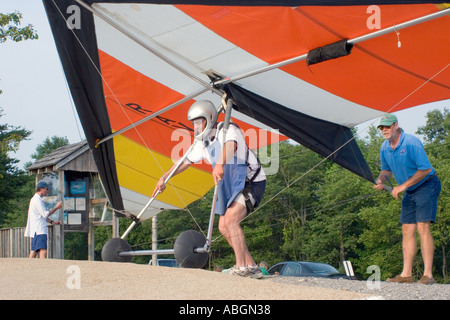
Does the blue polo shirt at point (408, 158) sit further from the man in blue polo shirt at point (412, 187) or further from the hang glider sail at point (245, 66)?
the hang glider sail at point (245, 66)

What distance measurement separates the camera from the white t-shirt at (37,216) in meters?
8.37

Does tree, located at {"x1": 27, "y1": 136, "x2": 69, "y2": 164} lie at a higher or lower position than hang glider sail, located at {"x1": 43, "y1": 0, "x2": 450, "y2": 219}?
higher

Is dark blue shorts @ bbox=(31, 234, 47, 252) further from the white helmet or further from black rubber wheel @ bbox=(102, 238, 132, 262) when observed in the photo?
the white helmet

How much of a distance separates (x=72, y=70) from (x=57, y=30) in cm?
75

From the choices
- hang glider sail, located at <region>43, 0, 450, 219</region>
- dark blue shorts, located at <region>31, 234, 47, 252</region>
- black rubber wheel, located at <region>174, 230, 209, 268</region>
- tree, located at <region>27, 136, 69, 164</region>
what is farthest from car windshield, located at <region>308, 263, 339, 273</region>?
tree, located at <region>27, 136, 69, 164</region>

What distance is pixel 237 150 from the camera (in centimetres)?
553

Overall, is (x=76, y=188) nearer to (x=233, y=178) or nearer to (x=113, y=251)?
(x=113, y=251)

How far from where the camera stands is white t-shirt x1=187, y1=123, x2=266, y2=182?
5505 mm

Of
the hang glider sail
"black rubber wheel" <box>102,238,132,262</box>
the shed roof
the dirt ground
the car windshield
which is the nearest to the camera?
the dirt ground

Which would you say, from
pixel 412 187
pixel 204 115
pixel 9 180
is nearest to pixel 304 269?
pixel 412 187

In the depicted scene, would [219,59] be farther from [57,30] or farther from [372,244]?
[372,244]

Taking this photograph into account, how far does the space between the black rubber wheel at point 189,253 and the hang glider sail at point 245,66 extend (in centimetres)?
198

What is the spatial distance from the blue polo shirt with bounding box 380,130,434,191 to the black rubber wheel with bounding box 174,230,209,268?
2093 millimetres
